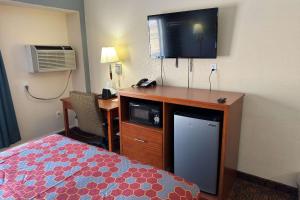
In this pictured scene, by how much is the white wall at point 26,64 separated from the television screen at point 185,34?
1.68 meters

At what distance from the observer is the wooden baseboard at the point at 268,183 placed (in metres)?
1.99

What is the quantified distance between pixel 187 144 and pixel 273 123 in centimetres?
83

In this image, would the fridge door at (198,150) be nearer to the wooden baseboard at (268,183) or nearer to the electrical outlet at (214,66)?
the wooden baseboard at (268,183)

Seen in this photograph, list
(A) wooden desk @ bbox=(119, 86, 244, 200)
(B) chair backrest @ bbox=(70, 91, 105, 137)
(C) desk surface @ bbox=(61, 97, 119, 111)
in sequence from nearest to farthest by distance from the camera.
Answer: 1. (A) wooden desk @ bbox=(119, 86, 244, 200)
2. (B) chair backrest @ bbox=(70, 91, 105, 137)
3. (C) desk surface @ bbox=(61, 97, 119, 111)

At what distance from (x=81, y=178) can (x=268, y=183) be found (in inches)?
72.2

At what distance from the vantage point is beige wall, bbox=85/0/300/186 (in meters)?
1.83

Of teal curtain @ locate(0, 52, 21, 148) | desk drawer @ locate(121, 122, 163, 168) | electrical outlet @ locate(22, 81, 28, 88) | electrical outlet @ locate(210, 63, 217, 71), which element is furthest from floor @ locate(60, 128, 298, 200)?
electrical outlet @ locate(22, 81, 28, 88)

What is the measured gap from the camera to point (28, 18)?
115 inches

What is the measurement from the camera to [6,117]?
106 inches

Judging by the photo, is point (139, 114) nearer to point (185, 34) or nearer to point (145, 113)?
point (145, 113)

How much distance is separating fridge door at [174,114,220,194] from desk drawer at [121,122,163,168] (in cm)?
20

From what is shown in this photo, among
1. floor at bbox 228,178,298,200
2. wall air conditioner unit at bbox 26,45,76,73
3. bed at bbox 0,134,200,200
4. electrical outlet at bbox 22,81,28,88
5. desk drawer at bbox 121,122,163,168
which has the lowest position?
floor at bbox 228,178,298,200

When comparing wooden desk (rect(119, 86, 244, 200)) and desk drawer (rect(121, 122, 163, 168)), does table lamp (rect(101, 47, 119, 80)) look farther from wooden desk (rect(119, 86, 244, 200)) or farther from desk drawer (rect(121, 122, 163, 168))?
desk drawer (rect(121, 122, 163, 168))

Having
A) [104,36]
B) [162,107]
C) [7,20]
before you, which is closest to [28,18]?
[7,20]
